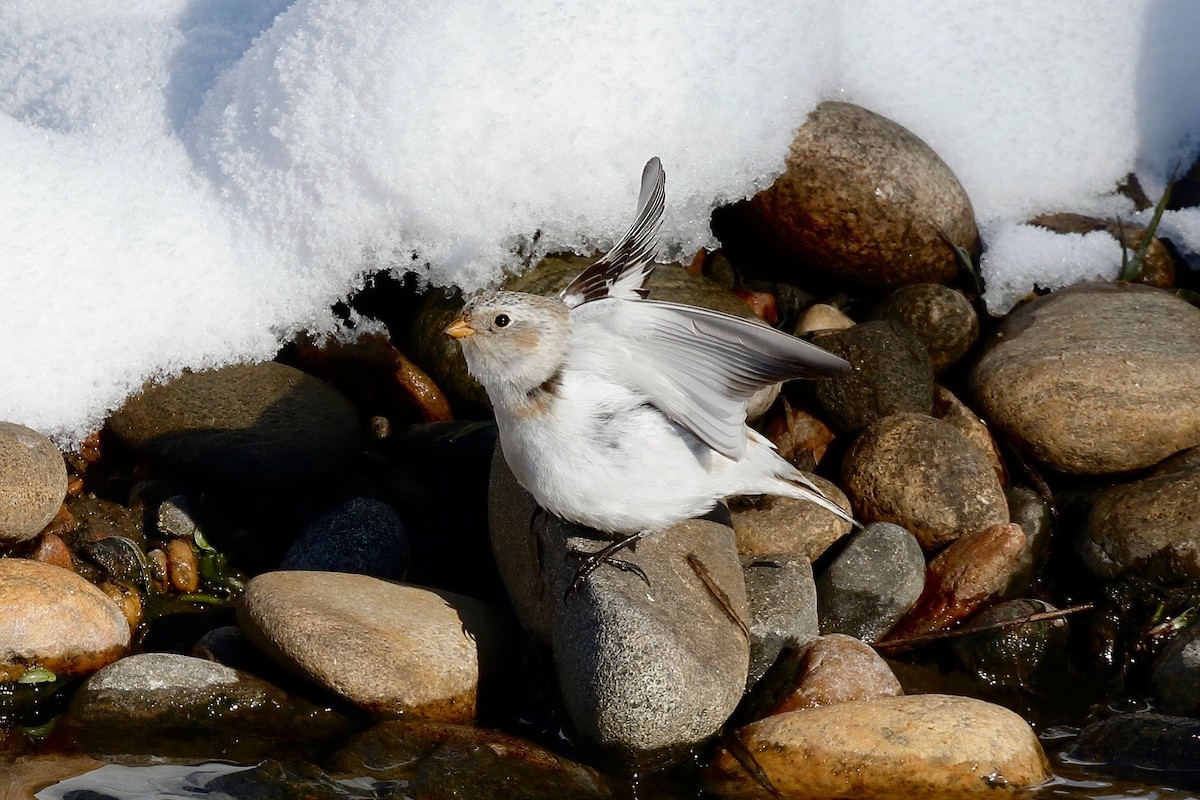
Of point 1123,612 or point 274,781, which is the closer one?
point 274,781

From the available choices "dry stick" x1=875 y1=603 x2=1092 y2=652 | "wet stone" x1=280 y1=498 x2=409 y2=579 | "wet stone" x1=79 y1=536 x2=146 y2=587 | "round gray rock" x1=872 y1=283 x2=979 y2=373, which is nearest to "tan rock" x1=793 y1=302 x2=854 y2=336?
"round gray rock" x1=872 y1=283 x2=979 y2=373

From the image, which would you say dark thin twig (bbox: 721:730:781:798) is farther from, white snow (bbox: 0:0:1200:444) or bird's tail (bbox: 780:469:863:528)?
white snow (bbox: 0:0:1200:444)

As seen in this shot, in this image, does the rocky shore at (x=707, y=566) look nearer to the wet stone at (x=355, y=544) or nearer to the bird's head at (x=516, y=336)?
the wet stone at (x=355, y=544)

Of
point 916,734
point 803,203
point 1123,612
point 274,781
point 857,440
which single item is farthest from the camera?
point 803,203

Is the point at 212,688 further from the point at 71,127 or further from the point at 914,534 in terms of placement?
the point at 71,127

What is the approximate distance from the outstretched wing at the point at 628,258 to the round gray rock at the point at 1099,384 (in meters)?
1.69

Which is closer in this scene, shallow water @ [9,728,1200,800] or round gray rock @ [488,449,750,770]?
shallow water @ [9,728,1200,800]

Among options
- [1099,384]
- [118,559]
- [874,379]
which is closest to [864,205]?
[874,379]

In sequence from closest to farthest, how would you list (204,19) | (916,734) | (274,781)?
(274,781), (916,734), (204,19)

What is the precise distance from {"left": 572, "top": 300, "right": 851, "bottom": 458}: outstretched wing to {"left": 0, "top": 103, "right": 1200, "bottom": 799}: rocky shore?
1.55 ft

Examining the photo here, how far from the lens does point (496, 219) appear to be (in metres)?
4.47

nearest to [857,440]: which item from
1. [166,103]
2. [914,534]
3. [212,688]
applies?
[914,534]

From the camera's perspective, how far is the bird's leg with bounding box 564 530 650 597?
3.33 meters

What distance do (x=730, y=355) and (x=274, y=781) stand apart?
1.50 metres
